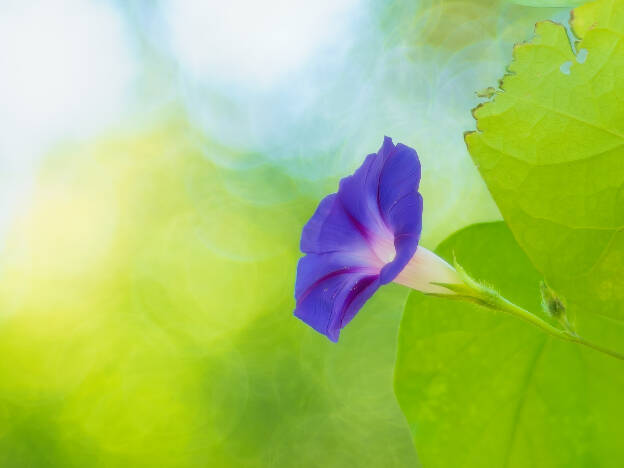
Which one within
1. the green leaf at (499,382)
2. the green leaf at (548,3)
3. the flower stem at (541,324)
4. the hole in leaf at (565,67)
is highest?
the green leaf at (548,3)

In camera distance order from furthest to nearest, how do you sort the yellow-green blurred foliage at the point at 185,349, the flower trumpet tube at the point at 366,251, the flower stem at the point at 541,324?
→ the yellow-green blurred foliage at the point at 185,349
the flower trumpet tube at the point at 366,251
the flower stem at the point at 541,324

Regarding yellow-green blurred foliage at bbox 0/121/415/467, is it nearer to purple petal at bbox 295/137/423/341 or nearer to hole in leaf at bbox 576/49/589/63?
purple petal at bbox 295/137/423/341

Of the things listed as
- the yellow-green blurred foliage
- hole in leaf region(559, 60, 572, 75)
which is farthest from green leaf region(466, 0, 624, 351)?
the yellow-green blurred foliage

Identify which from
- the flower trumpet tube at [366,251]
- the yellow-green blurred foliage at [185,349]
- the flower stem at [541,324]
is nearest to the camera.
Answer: the flower stem at [541,324]

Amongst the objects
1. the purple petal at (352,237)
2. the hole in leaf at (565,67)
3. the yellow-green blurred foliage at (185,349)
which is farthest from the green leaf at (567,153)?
the yellow-green blurred foliage at (185,349)

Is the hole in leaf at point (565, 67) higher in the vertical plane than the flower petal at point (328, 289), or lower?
higher

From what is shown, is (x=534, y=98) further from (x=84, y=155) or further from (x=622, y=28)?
(x=84, y=155)

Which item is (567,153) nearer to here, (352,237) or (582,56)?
(582,56)

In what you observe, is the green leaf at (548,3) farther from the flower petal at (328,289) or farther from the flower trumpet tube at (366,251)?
the flower petal at (328,289)
